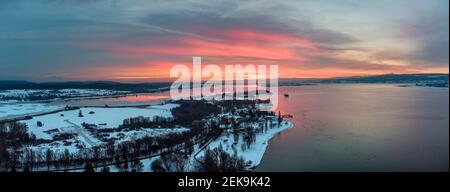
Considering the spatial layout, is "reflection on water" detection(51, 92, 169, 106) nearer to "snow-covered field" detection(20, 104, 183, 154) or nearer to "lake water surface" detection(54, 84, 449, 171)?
"snow-covered field" detection(20, 104, 183, 154)

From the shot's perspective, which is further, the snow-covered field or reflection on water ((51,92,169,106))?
reflection on water ((51,92,169,106))

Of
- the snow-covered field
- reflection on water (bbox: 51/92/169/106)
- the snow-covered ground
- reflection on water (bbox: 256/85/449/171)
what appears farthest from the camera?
reflection on water (bbox: 51/92/169/106)

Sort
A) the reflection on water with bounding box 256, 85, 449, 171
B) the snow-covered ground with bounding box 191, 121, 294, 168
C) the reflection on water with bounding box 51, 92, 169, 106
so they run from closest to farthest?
the reflection on water with bounding box 256, 85, 449, 171 < the snow-covered ground with bounding box 191, 121, 294, 168 < the reflection on water with bounding box 51, 92, 169, 106

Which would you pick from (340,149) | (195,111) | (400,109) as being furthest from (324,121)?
(195,111)

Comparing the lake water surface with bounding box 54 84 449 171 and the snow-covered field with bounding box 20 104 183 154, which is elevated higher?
the lake water surface with bounding box 54 84 449 171

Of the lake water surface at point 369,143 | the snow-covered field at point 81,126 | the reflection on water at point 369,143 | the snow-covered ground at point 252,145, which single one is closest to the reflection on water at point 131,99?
the snow-covered field at point 81,126

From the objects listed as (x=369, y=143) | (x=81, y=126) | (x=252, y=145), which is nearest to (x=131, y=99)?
(x=81, y=126)

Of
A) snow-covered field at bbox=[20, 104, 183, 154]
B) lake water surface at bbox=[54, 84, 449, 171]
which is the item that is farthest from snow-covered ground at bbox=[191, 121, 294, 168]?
snow-covered field at bbox=[20, 104, 183, 154]

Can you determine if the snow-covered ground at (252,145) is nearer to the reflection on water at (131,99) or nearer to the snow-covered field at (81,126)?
the snow-covered field at (81,126)

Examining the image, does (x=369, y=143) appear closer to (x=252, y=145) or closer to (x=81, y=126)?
(x=252, y=145)

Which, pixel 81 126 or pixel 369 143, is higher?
pixel 369 143

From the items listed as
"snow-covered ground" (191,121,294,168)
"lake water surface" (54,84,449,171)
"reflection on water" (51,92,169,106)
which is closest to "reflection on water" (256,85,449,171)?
"lake water surface" (54,84,449,171)
